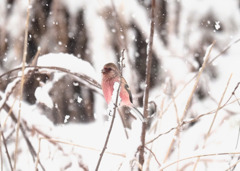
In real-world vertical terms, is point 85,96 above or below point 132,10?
below

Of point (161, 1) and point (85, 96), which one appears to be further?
point (161, 1)

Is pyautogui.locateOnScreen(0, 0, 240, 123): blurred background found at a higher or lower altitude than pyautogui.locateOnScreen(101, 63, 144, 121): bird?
higher

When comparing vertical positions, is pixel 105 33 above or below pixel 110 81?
above

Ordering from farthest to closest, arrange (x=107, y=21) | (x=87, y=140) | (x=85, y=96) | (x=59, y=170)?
(x=107, y=21) < (x=85, y=96) < (x=87, y=140) < (x=59, y=170)

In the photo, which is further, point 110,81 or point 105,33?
point 105,33

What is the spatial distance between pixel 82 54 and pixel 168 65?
19.8 inches

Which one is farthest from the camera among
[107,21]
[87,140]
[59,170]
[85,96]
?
[107,21]

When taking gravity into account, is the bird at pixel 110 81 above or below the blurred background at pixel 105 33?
below

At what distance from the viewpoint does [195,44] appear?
2.06 metres

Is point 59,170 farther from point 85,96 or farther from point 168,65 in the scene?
point 168,65

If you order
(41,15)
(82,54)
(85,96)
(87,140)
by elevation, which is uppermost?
(41,15)

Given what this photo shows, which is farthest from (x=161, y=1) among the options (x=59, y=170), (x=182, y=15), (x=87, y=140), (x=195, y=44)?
(x=59, y=170)

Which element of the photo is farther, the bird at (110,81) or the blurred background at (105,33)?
the blurred background at (105,33)

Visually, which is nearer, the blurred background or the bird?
the bird
